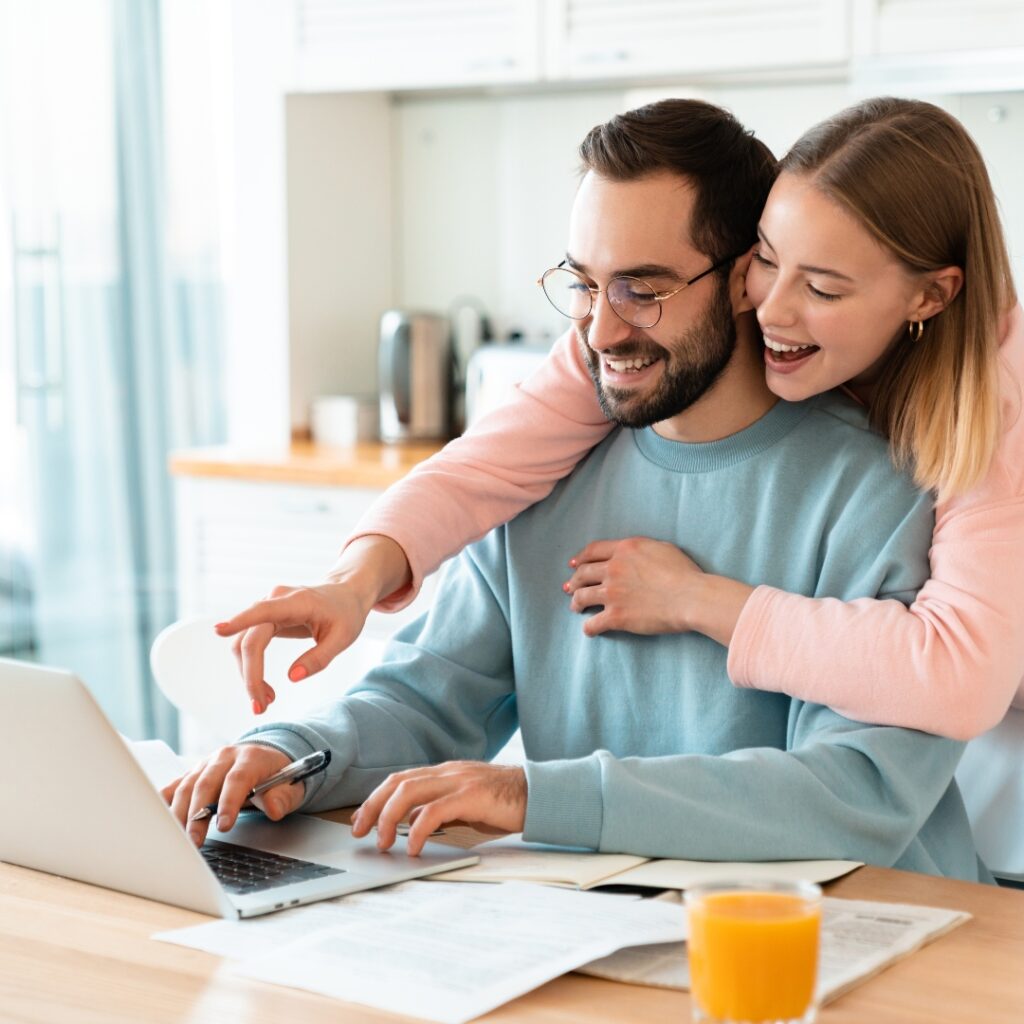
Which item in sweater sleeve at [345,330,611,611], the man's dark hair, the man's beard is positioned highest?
the man's dark hair

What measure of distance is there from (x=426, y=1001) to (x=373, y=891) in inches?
8.1

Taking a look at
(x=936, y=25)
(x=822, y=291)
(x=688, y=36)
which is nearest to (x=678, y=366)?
(x=822, y=291)

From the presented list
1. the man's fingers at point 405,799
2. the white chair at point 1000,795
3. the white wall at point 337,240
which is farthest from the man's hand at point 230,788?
the white wall at point 337,240

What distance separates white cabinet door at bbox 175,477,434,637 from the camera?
3.20 meters

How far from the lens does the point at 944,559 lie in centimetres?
130

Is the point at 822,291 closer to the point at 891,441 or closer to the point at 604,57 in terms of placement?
the point at 891,441

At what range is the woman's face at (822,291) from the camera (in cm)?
133

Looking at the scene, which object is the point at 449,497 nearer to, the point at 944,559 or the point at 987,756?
the point at 944,559

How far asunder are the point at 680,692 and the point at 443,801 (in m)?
0.35

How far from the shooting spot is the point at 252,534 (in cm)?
330

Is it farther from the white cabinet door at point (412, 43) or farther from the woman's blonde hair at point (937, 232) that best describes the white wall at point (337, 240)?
the woman's blonde hair at point (937, 232)

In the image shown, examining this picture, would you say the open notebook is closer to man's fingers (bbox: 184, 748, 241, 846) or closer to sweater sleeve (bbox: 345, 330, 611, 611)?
man's fingers (bbox: 184, 748, 241, 846)

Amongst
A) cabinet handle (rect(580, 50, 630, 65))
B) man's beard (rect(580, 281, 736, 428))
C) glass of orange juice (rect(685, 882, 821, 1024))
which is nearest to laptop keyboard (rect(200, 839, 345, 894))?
glass of orange juice (rect(685, 882, 821, 1024))

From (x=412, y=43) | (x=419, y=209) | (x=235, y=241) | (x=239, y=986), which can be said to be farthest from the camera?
(x=419, y=209)
